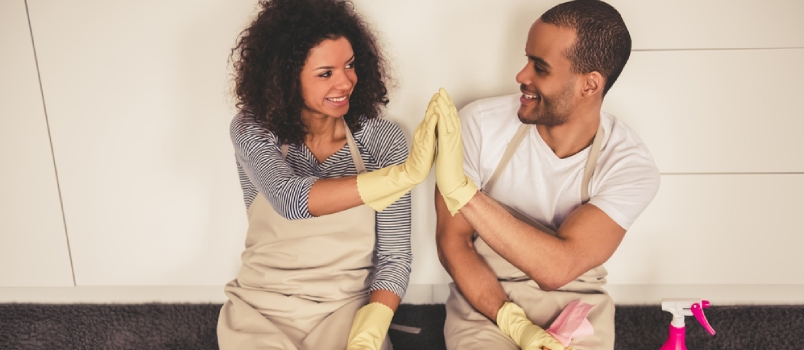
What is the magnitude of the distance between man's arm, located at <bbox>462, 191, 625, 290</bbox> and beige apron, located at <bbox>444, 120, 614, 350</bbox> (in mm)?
73

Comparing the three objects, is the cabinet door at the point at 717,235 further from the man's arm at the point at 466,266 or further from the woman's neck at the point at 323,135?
the woman's neck at the point at 323,135

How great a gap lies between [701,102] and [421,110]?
58cm

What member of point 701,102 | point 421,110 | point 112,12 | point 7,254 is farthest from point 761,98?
point 7,254

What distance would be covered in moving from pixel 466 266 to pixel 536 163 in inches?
9.0

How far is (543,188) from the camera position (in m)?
1.04

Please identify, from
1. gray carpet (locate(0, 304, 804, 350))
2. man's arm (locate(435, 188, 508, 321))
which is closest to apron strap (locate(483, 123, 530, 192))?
man's arm (locate(435, 188, 508, 321))

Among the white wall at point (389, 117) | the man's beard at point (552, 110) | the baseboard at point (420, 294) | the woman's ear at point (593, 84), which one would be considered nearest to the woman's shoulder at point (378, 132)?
the white wall at point (389, 117)

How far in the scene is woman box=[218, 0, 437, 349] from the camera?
931 millimetres

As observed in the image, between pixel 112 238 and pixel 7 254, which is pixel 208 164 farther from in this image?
pixel 7 254

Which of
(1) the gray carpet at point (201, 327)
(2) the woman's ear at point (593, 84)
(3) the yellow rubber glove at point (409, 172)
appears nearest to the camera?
(3) the yellow rubber glove at point (409, 172)

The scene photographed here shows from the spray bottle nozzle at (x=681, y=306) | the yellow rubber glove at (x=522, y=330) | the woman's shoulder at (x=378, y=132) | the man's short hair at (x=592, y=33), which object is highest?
the man's short hair at (x=592, y=33)

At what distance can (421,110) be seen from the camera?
3.91 ft

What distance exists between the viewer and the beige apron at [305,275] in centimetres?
100

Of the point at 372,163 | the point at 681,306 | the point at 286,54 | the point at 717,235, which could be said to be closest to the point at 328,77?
the point at 286,54
